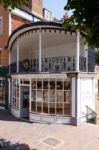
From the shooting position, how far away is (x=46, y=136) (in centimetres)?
1550

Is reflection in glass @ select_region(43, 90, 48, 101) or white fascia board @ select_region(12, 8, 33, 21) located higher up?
white fascia board @ select_region(12, 8, 33, 21)

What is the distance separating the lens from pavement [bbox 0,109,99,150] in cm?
1391

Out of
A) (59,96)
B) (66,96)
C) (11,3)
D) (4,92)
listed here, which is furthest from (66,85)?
(11,3)

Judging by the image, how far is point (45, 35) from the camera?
781 inches

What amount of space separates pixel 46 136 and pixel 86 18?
376 inches

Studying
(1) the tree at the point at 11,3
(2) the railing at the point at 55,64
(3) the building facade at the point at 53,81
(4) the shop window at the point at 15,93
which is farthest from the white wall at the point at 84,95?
(1) the tree at the point at 11,3

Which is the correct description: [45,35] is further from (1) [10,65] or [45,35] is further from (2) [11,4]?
(2) [11,4]

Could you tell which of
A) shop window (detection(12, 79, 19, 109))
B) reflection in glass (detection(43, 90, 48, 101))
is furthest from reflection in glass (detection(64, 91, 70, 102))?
shop window (detection(12, 79, 19, 109))

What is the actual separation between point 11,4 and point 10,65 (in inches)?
624

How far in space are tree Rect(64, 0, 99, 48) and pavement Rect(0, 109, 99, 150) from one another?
742 cm

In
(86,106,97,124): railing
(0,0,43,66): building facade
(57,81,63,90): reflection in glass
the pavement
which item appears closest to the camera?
the pavement

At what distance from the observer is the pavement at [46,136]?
13.9 metres

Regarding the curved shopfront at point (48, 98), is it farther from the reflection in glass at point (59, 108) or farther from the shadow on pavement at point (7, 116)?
the shadow on pavement at point (7, 116)

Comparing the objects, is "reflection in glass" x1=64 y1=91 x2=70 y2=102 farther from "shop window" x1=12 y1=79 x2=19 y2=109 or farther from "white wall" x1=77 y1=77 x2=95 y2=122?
"shop window" x1=12 y1=79 x2=19 y2=109
